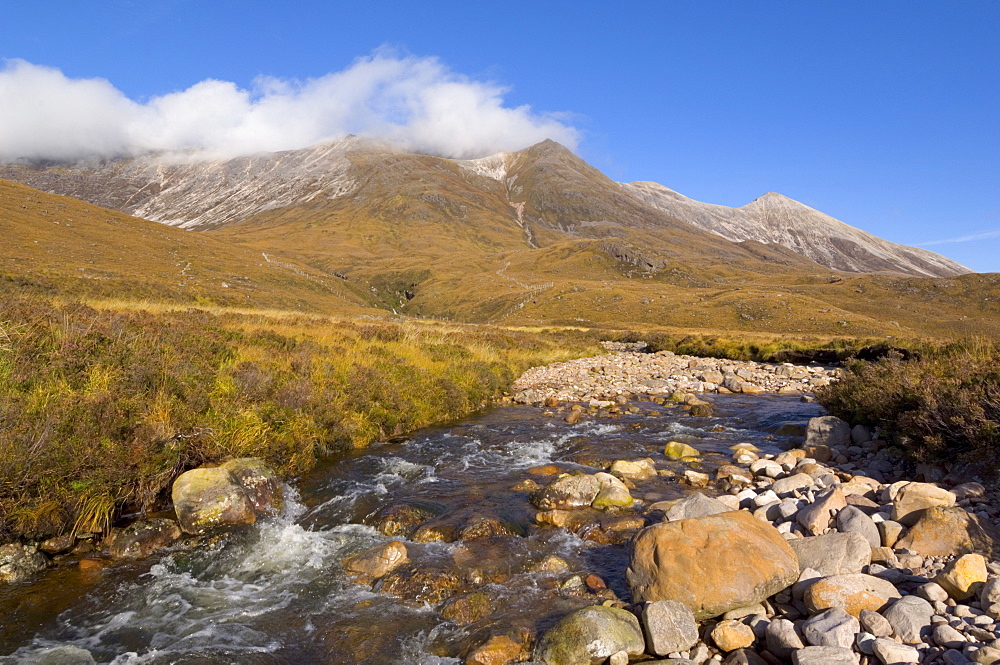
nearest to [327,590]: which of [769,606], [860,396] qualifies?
[769,606]

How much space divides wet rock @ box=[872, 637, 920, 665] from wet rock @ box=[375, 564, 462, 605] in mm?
4907

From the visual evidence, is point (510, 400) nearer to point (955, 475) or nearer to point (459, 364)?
point (459, 364)

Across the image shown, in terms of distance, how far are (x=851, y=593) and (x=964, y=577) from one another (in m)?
1.12

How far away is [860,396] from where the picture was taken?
496 inches

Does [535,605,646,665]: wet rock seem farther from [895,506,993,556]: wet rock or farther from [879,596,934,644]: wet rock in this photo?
[895,506,993,556]: wet rock

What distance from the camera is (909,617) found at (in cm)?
504

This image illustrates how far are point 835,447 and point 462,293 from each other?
365ft

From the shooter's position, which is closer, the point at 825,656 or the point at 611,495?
the point at 825,656

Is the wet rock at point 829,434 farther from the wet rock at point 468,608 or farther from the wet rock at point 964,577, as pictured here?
the wet rock at point 468,608

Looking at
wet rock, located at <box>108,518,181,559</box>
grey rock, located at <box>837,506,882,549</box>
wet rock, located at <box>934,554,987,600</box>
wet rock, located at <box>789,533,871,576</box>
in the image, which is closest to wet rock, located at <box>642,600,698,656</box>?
wet rock, located at <box>789,533,871,576</box>

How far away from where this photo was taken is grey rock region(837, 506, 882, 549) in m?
6.81

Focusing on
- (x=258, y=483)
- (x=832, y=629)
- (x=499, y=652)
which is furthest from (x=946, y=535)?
(x=258, y=483)

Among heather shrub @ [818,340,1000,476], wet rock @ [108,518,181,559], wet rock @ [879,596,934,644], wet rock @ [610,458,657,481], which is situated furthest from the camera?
wet rock @ [610,458,657,481]

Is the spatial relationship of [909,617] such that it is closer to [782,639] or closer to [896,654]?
[896,654]
